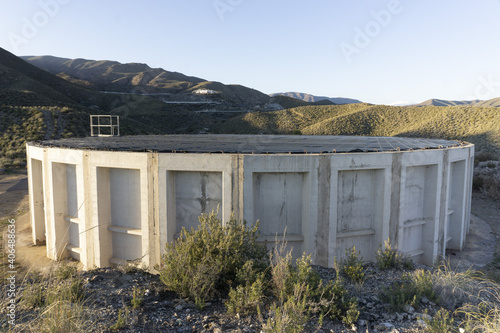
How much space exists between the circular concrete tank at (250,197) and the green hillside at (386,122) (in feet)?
112

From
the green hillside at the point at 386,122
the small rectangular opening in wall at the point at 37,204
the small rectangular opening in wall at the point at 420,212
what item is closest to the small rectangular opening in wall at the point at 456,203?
the small rectangular opening in wall at the point at 420,212

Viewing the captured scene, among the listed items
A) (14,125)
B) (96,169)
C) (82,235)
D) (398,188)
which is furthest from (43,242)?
(14,125)

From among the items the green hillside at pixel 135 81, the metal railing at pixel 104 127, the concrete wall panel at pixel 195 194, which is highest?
the green hillside at pixel 135 81

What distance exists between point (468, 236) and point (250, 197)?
11055 millimetres

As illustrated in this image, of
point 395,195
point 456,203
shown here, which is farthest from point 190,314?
point 456,203

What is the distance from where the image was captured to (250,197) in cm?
811

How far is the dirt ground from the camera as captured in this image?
34.8ft

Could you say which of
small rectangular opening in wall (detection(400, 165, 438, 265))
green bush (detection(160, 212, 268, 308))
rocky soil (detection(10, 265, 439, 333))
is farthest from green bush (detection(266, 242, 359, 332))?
small rectangular opening in wall (detection(400, 165, 438, 265))

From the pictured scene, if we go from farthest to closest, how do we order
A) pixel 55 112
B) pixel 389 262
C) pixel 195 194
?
1. pixel 55 112
2. pixel 195 194
3. pixel 389 262

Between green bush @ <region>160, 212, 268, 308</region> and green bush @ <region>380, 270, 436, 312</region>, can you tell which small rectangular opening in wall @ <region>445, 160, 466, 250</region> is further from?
green bush @ <region>160, 212, 268, 308</region>

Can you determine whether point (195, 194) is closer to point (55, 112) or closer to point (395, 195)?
point (395, 195)

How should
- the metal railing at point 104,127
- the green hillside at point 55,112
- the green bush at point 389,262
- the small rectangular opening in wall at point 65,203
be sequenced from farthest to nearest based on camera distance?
the green hillside at point 55,112 < the metal railing at point 104,127 < the small rectangular opening in wall at point 65,203 < the green bush at point 389,262

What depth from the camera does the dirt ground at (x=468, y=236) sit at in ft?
34.8

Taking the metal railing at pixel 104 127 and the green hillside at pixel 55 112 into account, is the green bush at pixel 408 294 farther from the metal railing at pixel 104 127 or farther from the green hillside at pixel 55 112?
the green hillside at pixel 55 112
